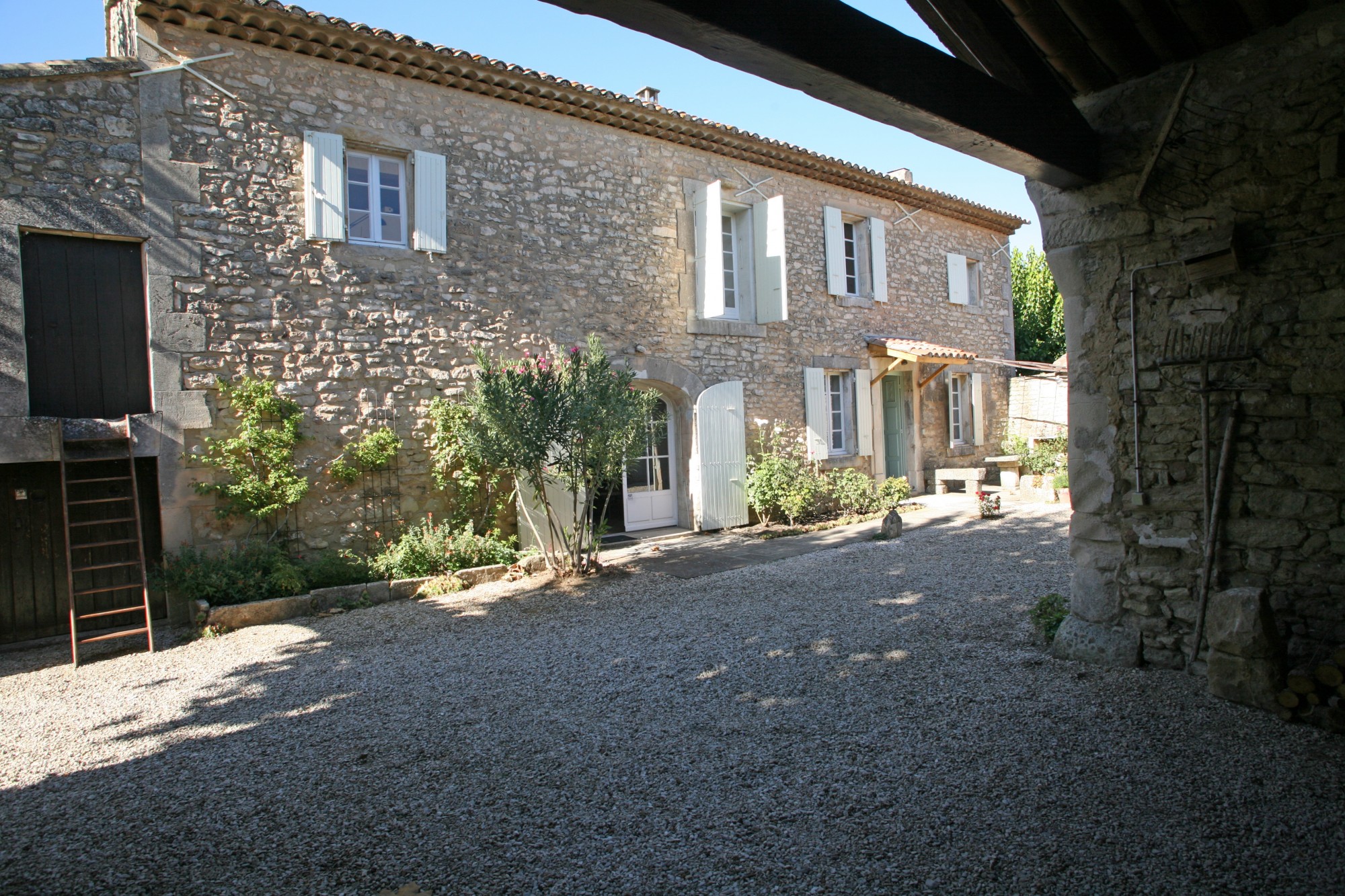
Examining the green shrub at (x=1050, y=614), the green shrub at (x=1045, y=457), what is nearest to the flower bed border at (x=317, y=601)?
the green shrub at (x=1050, y=614)

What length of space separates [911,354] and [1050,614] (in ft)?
21.8

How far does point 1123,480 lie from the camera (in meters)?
3.77

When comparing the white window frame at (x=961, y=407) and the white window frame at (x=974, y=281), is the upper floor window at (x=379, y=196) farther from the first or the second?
the white window frame at (x=974, y=281)

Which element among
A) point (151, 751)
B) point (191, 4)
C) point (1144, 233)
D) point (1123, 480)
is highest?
point (191, 4)

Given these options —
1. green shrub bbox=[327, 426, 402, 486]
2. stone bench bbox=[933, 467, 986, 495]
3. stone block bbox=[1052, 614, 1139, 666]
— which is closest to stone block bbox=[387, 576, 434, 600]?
green shrub bbox=[327, 426, 402, 486]

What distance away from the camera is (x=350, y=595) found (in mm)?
5965

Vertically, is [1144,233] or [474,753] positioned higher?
[1144,233]

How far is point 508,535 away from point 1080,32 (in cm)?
591

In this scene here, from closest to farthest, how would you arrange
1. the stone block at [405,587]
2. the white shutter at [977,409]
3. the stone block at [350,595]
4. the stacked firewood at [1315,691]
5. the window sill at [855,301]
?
the stacked firewood at [1315,691], the stone block at [350,595], the stone block at [405,587], the window sill at [855,301], the white shutter at [977,409]

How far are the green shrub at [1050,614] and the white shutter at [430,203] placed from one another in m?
5.77

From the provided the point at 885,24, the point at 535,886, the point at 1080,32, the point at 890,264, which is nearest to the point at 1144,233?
the point at 1080,32

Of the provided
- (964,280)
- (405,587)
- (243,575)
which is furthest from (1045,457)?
(243,575)

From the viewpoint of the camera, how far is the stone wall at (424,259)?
19.8ft

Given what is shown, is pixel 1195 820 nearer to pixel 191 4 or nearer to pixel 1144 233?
pixel 1144 233
